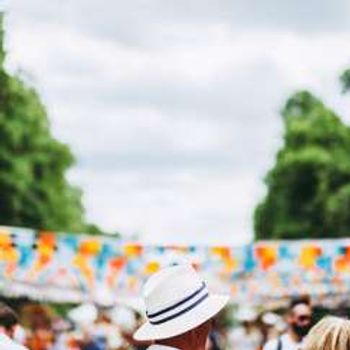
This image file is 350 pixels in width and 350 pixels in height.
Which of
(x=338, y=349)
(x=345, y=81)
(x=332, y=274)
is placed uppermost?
(x=345, y=81)

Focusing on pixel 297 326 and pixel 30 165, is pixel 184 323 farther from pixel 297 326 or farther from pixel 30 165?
pixel 30 165

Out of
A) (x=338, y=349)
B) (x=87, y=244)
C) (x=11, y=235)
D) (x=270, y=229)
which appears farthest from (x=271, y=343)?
(x=270, y=229)

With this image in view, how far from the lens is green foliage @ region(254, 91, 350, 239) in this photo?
227ft

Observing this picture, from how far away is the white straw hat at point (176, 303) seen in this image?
167 inches

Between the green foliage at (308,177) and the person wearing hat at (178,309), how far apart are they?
5740 centimetres

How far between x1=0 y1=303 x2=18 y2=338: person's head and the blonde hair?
7.36 feet

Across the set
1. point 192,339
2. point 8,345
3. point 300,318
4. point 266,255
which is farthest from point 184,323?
point 266,255

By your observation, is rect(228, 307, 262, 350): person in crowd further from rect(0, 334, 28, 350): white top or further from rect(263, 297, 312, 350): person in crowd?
rect(0, 334, 28, 350): white top

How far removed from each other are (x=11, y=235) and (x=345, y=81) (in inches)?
1428

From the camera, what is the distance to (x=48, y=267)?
25125mm

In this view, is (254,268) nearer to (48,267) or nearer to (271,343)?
(48,267)

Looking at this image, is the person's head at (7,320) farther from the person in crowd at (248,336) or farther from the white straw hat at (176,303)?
the person in crowd at (248,336)

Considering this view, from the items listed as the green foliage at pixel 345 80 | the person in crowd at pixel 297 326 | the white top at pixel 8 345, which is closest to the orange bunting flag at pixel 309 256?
the person in crowd at pixel 297 326

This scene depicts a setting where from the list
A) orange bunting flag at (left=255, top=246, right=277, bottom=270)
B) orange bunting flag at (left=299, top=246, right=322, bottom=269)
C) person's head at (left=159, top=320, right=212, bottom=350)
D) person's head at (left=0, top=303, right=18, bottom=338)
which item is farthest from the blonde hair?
Answer: orange bunting flag at (left=255, top=246, right=277, bottom=270)
